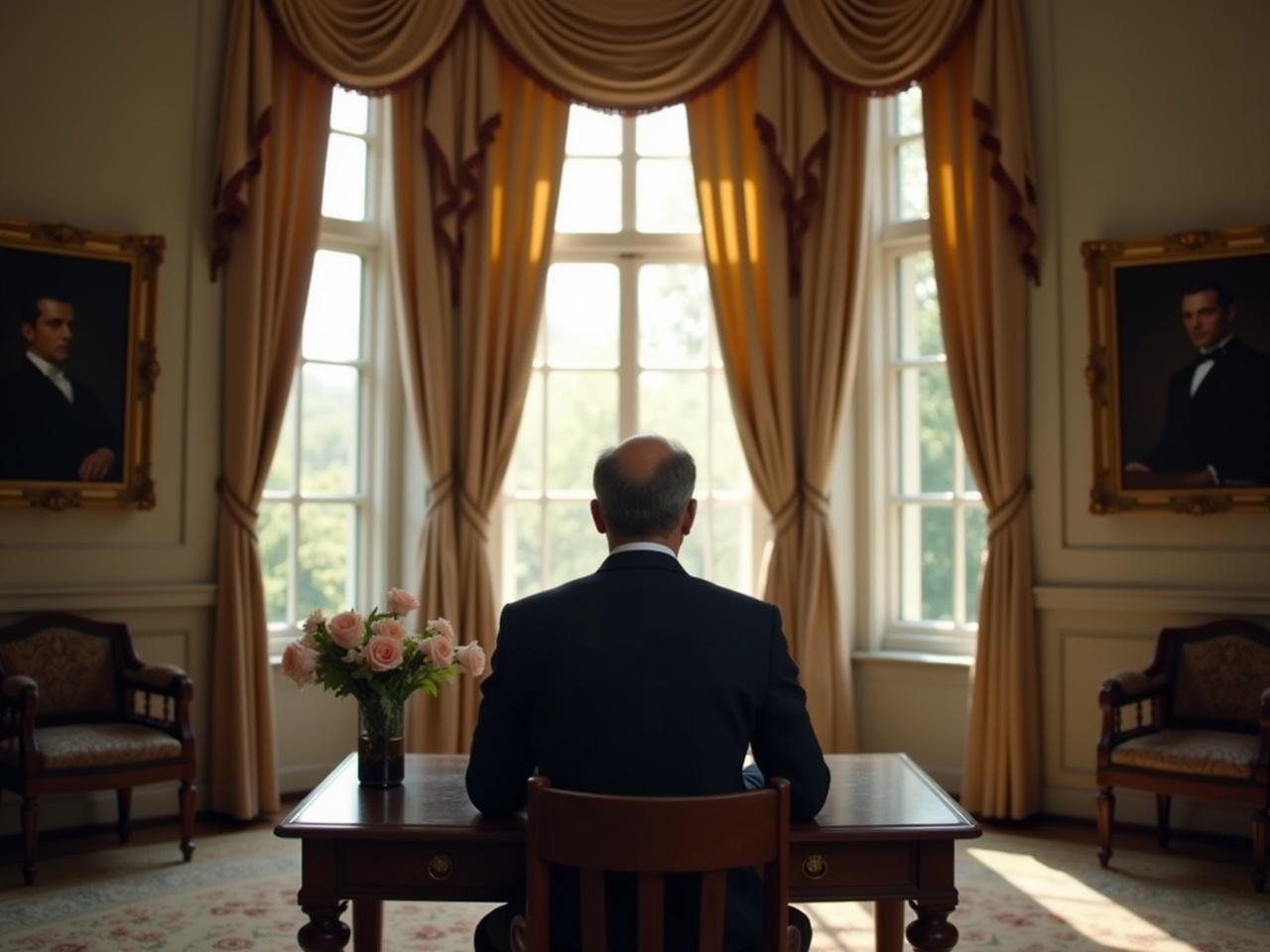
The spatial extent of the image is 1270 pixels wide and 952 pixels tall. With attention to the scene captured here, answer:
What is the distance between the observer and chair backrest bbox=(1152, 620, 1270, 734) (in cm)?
542

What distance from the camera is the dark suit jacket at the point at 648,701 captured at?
2240 millimetres

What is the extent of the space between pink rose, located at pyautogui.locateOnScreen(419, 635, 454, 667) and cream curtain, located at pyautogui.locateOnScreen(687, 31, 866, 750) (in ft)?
11.9

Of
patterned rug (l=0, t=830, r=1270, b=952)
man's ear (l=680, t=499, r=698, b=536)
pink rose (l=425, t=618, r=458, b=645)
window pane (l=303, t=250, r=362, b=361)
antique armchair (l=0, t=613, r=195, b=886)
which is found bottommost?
patterned rug (l=0, t=830, r=1270, b=952)

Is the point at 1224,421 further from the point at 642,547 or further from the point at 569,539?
the point at 642,547

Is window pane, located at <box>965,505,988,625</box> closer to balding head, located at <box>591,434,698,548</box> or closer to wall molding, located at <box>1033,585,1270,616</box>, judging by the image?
wall molding, located at <box>1033,585,1270,616</box>

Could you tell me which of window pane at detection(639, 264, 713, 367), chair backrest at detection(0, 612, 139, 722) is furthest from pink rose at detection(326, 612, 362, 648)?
window pane at detection(639, 264, 713, 367)

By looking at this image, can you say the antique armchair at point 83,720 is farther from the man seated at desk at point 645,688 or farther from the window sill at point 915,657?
the window sill at point 915,657

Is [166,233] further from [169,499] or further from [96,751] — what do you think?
[96,751]

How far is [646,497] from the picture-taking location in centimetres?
240

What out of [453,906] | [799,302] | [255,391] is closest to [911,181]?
[799,302]

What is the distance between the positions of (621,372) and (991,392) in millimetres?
1889

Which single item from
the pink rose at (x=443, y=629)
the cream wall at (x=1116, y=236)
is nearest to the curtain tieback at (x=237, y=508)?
the pink rose at (x=443, y=629)

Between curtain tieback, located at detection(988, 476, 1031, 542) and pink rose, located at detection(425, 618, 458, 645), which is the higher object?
curtain tieback, located at detection(988, 476, 1031, 542)

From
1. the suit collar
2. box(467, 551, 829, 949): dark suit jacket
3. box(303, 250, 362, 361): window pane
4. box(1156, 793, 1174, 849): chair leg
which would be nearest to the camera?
box(467, 551, 829, 949): dark suit jacket
